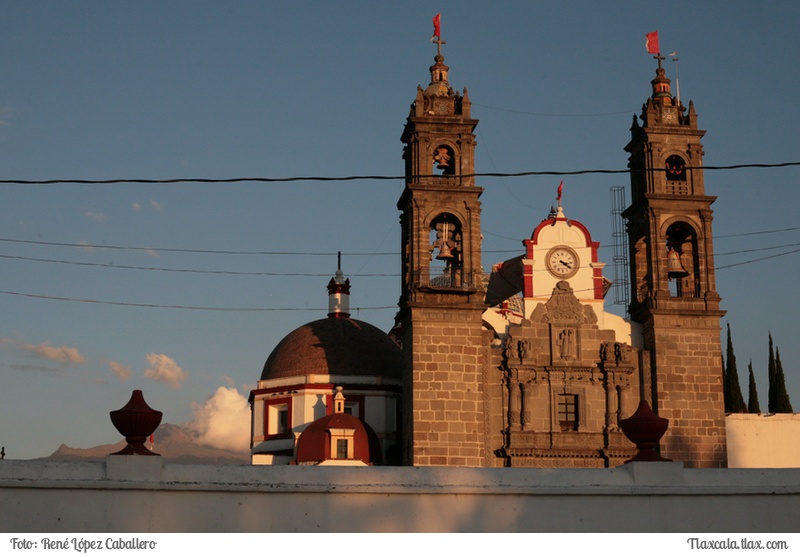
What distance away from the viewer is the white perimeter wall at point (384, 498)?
16719 mm

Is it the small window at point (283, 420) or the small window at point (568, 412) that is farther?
the small window at point (283, 420)

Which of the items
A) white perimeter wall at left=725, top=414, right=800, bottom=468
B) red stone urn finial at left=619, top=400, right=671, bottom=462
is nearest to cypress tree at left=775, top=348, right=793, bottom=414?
white perimeter wall at left=725, top=414, right=800, bottom=468

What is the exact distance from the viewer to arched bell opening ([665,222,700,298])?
42312 mm

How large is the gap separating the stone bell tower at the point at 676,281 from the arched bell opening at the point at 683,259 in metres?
0.04

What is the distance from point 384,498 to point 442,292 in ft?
74.3

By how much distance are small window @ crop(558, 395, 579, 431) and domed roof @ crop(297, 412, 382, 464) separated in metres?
7.33

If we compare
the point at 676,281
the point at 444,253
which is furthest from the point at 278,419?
the point at 676,281

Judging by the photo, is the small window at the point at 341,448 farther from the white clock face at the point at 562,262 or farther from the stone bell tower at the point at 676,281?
the stone bell tower at the point at 676,281

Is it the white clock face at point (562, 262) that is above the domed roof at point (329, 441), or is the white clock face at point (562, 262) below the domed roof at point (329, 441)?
above

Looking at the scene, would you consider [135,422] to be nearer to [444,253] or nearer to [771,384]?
[444,253]

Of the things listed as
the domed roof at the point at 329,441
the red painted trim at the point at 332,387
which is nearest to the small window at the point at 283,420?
the red painted trim at the point at 332,387

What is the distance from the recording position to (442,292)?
39.7m

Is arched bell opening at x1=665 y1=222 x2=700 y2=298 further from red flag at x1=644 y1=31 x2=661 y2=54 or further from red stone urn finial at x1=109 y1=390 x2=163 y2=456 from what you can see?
red stone urn finial at x1=109 y1=390 x2=163 y2=456
